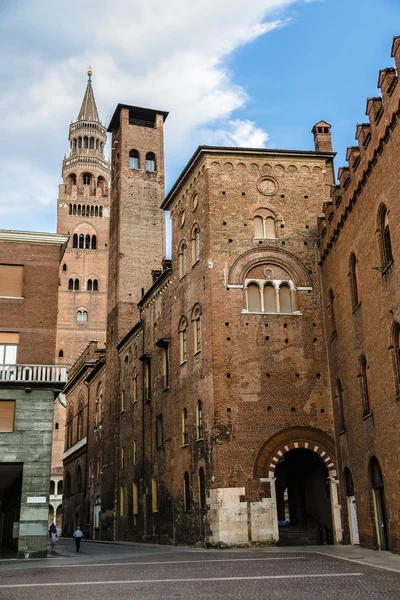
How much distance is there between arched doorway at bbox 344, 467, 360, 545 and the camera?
906 inches

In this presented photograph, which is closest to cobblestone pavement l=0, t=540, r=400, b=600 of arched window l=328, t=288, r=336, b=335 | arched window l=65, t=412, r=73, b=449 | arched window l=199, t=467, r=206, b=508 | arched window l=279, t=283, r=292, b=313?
arched window l=199, t=467, r=206, b=508

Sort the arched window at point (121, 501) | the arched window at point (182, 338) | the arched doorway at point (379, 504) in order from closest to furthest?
the arched doorway at point (379, 504)
the arched window at point (182, 338)
the arched window at point (121, 501)

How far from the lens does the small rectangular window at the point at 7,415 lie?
2255cm

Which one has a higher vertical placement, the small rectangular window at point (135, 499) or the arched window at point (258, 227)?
the arched window at point (258, 227)

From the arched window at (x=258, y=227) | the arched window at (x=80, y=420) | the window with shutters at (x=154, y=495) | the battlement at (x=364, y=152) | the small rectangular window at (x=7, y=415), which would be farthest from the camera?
the arched window at (x=80, y=420)

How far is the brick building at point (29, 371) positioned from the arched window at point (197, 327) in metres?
5.92

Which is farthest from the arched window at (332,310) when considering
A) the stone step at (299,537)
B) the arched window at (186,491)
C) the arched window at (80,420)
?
the arched window at (80,420)

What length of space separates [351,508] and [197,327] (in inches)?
364

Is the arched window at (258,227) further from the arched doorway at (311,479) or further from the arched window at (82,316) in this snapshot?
the arched window at (82,316)

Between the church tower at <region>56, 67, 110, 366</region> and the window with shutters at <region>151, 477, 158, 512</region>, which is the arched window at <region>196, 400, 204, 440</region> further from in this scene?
the church tower at <region>56, 67, 110, 366</region>

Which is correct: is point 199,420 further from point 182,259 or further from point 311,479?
point 182,259

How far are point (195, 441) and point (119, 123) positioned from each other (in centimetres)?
2782

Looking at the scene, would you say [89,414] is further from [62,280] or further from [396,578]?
[396,578]

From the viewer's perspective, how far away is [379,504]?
20.8 metres
